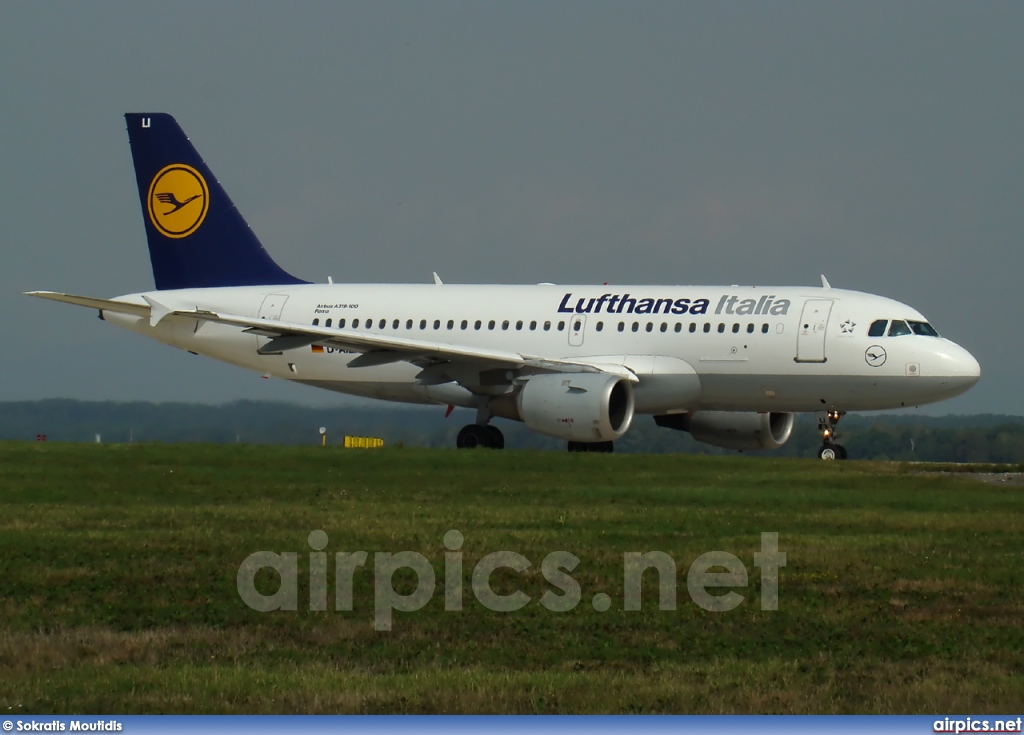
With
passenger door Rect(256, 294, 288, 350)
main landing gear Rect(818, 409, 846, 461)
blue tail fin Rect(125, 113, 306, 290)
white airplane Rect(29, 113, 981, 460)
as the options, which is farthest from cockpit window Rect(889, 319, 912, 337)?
blue tail fin Rect(125, 113, 306, 290)

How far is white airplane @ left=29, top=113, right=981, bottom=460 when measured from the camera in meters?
28.9

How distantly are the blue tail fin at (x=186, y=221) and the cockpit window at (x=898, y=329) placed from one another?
13811 millimetres

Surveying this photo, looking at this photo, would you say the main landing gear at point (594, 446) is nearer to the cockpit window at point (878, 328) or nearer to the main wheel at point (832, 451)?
the main wheel at point (832, 451)

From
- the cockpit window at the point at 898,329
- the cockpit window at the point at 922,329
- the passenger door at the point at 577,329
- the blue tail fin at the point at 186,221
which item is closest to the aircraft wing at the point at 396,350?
the passenger door at the point at 577,329

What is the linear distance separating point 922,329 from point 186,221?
17.1m

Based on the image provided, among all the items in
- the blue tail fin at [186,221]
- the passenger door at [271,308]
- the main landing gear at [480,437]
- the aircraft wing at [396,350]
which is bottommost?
the main landing gear at [480,437]

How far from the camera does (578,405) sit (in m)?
28.0

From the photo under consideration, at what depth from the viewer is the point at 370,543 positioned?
554 inches

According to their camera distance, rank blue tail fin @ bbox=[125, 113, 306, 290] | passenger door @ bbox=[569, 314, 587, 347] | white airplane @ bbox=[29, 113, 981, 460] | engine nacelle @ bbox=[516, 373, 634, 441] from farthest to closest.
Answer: blue tail fin @ bbox=[125, 113, 306, 290] < passenger door @ bbox=[569, 314, 587, 347] < white airplane @ bbox=[29, 113, 981, 460] < engine nacelle @ bbox=[516, 373, 634, 441]

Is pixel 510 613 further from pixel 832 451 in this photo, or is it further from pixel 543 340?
pixel 543 340

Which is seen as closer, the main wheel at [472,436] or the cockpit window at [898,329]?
the cockpit window at [898,329]

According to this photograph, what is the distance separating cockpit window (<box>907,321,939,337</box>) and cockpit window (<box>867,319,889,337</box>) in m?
0.47

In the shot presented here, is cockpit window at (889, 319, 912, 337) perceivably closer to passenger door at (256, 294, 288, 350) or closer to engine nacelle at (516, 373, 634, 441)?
engine nacelle at (516, 373, 634, 441)

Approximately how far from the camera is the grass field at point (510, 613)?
8.98 meters
